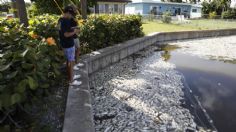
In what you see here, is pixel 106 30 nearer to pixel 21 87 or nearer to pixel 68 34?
pixel 68 34

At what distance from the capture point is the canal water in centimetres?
460

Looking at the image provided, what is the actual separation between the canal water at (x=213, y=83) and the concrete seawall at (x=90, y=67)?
1738mm

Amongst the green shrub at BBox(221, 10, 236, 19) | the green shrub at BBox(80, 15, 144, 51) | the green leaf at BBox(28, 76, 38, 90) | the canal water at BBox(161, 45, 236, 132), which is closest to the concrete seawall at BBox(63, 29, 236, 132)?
the green shrub at BBox(80, 15, 144, 51)

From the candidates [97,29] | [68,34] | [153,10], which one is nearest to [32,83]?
[68,34]

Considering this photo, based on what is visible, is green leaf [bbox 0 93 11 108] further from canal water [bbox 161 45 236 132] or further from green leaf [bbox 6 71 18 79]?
canal water [bbox 161 45 236 132]

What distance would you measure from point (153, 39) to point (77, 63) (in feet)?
26.1

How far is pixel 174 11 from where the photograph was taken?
37469mm

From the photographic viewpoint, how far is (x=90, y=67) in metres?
6.47

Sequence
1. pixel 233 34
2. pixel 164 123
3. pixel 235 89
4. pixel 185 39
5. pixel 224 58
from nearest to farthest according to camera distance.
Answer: pixel 164 123
pixel 235 89
pixel 224 58
pixel 185 39
pixel 233 34

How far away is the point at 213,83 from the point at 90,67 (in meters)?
3.61

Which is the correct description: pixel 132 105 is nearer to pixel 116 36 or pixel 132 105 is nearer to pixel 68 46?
pixel 68 46

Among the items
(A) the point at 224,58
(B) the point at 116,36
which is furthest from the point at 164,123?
(A) the point at 224,58

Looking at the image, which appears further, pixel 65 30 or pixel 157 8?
pixel 157 8

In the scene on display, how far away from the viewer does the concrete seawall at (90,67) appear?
Answer: 296 cm
